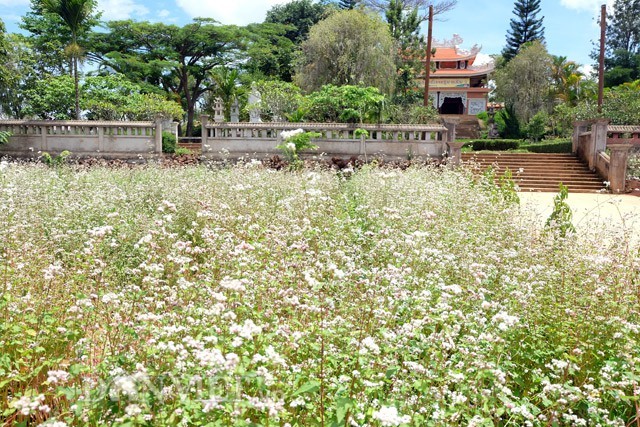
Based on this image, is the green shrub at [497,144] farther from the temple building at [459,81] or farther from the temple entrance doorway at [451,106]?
the temple entrance doorway at [451,106]

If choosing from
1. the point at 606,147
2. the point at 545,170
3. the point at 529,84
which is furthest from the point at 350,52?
the point at 529,84

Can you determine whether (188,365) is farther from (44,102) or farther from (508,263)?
(44,102)

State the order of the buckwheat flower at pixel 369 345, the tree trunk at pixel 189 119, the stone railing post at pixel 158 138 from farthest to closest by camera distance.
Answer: the tree trunk at pixel 189 119, the stone railing post at pixel 158 138, the buckwheat flower at pixel 369 345

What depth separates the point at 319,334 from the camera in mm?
2449

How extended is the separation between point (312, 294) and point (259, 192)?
4.50 m

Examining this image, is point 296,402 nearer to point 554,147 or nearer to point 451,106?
point 554,147

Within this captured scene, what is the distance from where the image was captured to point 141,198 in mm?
7141

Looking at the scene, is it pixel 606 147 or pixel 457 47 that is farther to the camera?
pixel 457 47

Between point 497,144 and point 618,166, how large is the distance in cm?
1343

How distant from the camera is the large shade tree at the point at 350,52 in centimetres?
2588

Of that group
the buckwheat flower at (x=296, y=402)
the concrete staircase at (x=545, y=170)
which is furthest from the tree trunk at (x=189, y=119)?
the buckwheat flower at (x=296, y=402)

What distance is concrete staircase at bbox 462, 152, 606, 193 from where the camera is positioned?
16422mm

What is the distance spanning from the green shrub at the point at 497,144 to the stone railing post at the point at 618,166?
12.7 meters

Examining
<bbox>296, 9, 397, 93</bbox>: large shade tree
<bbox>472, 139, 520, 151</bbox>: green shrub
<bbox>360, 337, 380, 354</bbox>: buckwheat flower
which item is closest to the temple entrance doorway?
<bbox>472, 139, 520, 151</bbox>: green shrub
